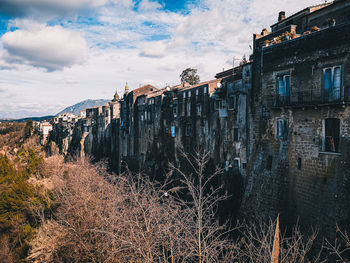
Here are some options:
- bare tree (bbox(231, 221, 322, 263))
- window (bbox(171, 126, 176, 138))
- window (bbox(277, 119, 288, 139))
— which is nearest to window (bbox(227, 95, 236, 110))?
window (bbox(277, 119, 288, 139))

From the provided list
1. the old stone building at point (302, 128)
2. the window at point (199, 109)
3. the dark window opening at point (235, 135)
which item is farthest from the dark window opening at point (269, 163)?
the window at point (199, 109)

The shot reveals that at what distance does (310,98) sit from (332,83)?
135cm

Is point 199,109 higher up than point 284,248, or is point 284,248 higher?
→ point 199,109

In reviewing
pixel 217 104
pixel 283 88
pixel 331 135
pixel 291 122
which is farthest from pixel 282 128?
pixel 217 104

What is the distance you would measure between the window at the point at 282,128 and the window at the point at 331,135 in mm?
2291

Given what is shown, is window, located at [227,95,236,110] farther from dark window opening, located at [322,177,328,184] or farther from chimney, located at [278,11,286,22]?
chimney, located at [278,11,286,22]

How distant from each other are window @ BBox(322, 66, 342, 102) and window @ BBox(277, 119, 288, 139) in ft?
9.05

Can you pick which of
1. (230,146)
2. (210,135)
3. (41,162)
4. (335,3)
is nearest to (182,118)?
(210,135)

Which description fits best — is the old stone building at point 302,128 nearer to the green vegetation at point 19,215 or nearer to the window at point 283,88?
the window at point 283,88

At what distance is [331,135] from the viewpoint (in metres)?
14.5

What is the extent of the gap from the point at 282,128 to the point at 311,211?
16.8 feet

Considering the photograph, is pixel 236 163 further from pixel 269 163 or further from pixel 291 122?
pixel 291 122

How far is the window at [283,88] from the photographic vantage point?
16.6 m

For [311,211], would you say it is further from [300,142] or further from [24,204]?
[24,204]
